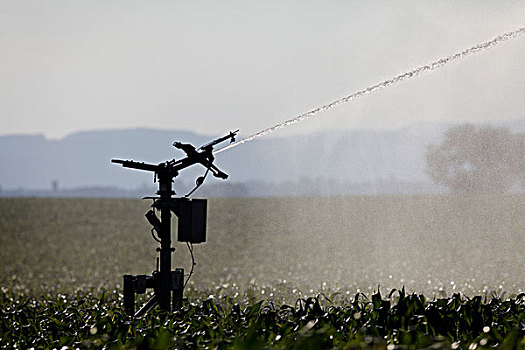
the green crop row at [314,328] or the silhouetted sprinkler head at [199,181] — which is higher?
the silhouetted sprinkler head at [199,181]

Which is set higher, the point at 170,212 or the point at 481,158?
the point at 481,158

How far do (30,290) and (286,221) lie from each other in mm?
25218

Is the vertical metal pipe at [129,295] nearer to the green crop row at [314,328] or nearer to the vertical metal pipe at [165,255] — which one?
the vertical metal pipe at [165,255]

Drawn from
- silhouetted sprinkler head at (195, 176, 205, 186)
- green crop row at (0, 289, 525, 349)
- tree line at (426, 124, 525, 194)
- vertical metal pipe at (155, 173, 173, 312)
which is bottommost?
green crop row at (0, 289, 525, 349)

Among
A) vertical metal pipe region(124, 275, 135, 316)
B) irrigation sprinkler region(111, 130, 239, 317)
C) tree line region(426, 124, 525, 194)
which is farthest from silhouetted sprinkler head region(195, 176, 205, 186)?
tree line region(426, 124, 525, 194)

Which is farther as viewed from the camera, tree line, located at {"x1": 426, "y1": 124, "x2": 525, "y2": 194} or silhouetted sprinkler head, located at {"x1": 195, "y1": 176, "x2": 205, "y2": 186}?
tree line, located at {"x1": 426, "y1": 124, "x2": 525, "y2": 194}

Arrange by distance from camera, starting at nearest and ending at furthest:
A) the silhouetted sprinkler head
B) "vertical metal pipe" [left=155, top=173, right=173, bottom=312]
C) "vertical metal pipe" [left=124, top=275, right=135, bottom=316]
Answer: "vertical metal pipe" [left=124, top=275, right=135, bottom=316] < "vertical metal pipe" [left=155, top=173, right=173, bottom=312] < the silhouetted sprinkler head

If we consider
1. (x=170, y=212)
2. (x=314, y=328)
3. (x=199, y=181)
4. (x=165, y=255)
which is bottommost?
(x=314, y=328)

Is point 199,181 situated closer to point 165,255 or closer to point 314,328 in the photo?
point 165,255

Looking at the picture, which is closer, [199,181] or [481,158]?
[199,181]

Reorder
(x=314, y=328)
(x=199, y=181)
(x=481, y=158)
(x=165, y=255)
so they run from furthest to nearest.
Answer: (x=481, y=158)
(x=199, y=181)
(x=165, y=255)
(x=314, y=328)

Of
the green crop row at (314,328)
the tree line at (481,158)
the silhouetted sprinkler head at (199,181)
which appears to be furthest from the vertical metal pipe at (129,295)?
the tree line at (481,158)

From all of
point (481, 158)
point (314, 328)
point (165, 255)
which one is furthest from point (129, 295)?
point (481, 158)

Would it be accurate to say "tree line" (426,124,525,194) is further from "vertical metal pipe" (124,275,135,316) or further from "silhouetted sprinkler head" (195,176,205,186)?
"vertical metal pipe" (124,275,135,316)
